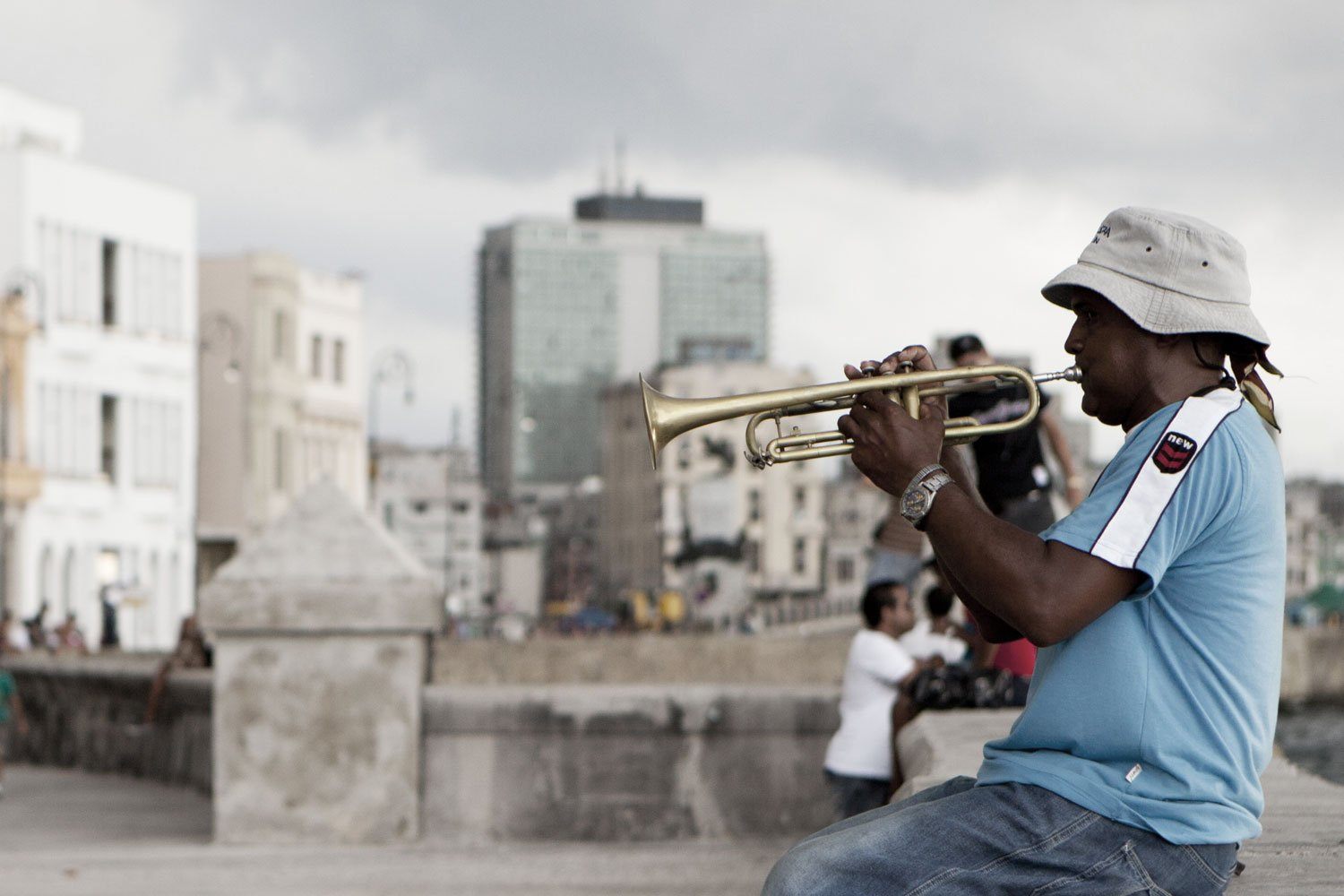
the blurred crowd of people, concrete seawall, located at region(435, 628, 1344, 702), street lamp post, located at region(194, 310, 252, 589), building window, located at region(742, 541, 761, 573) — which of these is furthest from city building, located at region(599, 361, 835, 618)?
concrete seawall, located at region(435, 628, 1344, 702)

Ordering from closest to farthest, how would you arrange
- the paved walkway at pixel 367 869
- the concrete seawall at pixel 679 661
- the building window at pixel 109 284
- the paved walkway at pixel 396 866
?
1. the paved walkway at pixel 396 866
2. the paved walkway at pixel 367 869
3. the concrete seawall at pixel 679 661
4. the building window at pixel 109 284

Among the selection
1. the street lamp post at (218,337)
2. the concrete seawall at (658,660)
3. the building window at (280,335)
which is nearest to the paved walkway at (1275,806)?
the concrete seawall at (658,660)

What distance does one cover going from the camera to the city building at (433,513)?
124m

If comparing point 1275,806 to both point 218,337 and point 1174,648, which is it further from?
point 218,337

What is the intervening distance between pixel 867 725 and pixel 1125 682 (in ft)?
17.0

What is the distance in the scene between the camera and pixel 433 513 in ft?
433

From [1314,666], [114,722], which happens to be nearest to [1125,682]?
[114,722]

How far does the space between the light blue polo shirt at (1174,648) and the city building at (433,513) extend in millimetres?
113461

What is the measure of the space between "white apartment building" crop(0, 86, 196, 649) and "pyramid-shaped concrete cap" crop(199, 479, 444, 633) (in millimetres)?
49360

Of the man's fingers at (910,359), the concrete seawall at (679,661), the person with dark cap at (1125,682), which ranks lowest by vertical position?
the concrete seawall at (679,661)

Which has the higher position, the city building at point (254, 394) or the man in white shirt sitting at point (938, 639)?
the city building at point (254, 394)

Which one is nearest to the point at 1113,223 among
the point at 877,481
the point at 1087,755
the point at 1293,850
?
the point at 877,481

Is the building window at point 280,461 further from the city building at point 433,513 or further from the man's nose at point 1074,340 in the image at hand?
the man's nose at point 1074,340

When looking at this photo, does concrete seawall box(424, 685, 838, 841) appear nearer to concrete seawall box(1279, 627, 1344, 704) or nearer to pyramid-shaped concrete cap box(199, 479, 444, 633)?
pyramid-shaped concrete cap box(199, 479, 444, 633)
